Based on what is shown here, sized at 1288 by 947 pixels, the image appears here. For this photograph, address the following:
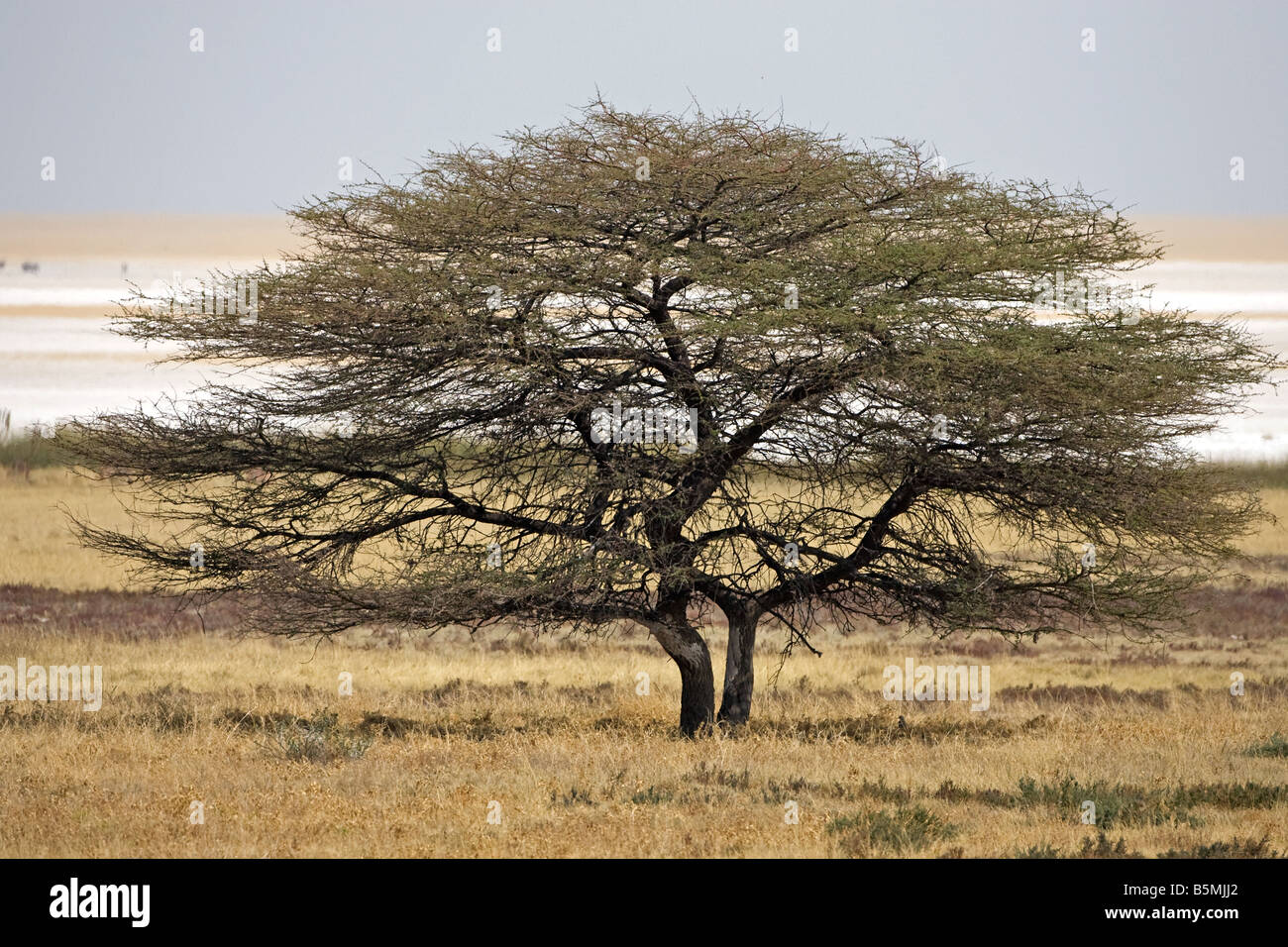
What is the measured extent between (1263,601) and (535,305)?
83.2 feet

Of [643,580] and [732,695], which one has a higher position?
[643,580]

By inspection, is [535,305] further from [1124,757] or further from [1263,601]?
[1263,601]

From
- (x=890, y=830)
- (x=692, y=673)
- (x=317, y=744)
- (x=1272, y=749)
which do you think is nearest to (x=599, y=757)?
(x=317, y=744)

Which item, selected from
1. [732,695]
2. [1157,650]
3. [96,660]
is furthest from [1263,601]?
[96,660]

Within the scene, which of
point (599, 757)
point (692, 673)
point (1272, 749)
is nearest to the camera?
point (599, 757)

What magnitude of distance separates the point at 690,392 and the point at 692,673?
3.47 meters

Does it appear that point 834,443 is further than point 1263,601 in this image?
No

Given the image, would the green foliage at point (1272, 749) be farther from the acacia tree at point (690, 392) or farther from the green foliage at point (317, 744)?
the green foliage at point (317, 744)

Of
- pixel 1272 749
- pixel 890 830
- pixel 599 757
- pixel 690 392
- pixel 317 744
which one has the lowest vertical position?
pixel 1272 749

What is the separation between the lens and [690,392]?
1571cm

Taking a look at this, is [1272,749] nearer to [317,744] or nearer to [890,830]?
[890,830]

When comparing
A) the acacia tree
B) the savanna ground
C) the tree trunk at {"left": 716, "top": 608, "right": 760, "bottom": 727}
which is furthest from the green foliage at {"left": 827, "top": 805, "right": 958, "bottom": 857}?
the tree trunk at {"left": 716, "top": 608, "right": 760, "bottom": 727}

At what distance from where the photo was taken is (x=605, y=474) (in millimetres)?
15766

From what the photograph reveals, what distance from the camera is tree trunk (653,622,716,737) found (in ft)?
55.0
